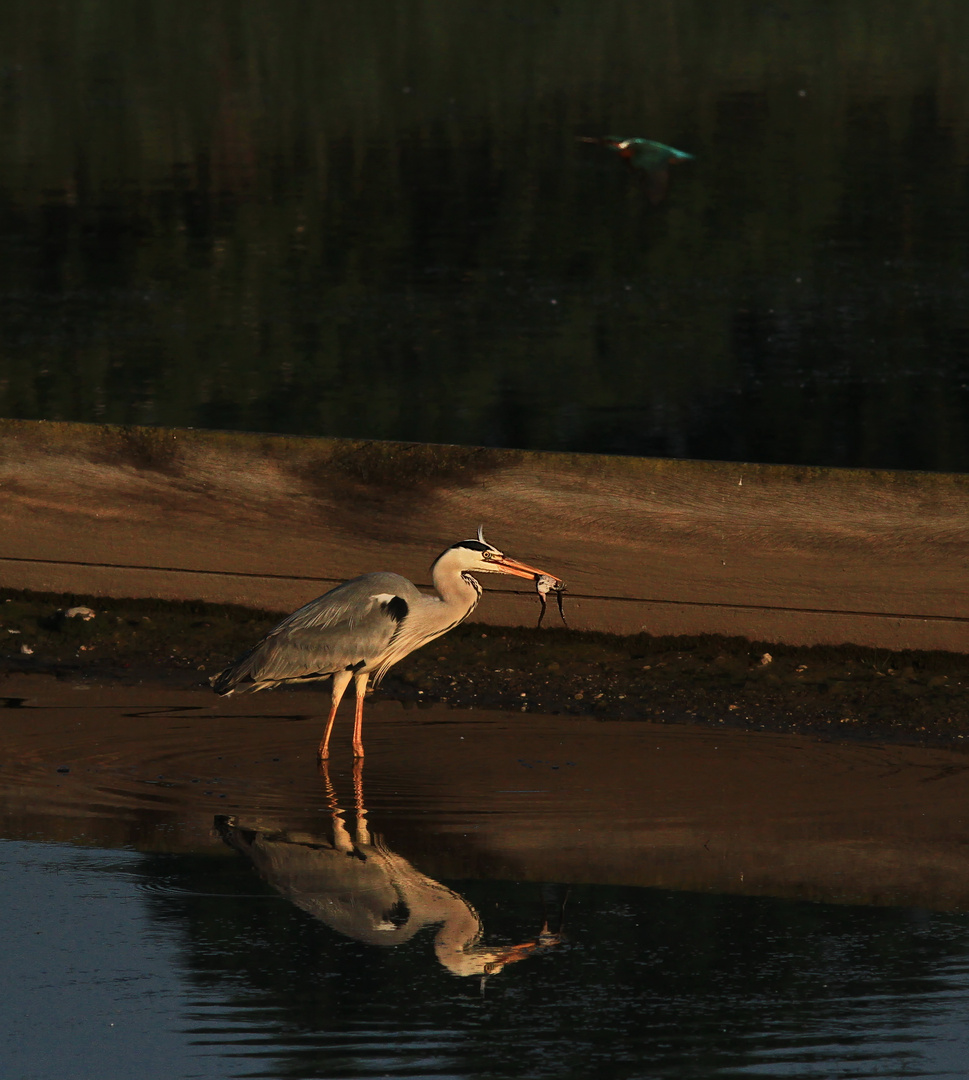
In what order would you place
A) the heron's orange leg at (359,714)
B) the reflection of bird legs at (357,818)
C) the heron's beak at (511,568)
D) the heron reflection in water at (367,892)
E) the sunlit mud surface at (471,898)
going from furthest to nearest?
the heron's beak at (511,568) < the heron's orange leg at (359,714) < the reflection of bird legs at (357,818) < the heron reflection in water at (367,892) < the sunlit mud surface at (471,898)

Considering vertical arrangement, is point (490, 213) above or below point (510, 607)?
above

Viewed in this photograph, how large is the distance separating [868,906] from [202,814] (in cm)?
222

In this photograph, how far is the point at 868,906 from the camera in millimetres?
5715

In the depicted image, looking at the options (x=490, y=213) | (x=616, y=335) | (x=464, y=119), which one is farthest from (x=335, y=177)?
(x=616, y=335)

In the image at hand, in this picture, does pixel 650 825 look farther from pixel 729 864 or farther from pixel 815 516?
pixel 815 516

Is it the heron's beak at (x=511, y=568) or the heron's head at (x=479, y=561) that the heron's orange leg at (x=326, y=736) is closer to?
the heron's head at (x=479, y=561)

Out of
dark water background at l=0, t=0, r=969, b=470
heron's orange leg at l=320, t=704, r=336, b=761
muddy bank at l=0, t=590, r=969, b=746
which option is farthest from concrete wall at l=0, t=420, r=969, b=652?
dark water background at l=0, t=0, r=969, b=470

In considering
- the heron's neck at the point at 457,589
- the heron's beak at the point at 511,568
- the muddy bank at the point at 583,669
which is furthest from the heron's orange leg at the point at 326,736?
the heron's beak at the point at 511,568

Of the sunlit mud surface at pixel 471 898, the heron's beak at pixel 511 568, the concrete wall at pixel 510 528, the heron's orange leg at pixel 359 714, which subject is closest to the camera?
the sunlit mud surface at pixel 471 898

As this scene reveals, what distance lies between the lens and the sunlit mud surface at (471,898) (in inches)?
189

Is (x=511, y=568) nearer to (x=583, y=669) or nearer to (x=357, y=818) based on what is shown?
(x=583, y=669)

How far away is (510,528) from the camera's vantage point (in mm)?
8680

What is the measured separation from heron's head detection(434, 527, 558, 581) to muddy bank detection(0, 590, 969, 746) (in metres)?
0.53

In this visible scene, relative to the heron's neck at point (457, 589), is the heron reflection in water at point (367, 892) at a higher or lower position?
lower
